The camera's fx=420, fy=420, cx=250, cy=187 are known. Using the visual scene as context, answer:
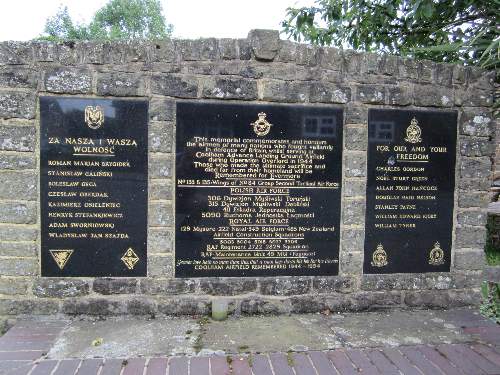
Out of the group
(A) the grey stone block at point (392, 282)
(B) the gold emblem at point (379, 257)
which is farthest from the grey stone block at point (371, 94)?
(A) the grey stone block at point (392, 282)

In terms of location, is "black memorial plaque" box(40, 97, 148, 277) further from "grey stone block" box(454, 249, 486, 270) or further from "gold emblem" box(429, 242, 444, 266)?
"grey stone block" box(454, 249, 486, 270)

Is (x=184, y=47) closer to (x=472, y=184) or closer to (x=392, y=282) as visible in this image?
(x=392, y=282)

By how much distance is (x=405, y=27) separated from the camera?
5336 mm

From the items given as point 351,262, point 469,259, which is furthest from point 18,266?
point 469,259

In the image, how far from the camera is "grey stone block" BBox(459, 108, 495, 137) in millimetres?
3811

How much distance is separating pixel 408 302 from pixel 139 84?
3017mm

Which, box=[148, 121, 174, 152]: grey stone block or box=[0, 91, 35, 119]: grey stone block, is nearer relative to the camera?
box=[0, 91, 35, 119]: grey stone block

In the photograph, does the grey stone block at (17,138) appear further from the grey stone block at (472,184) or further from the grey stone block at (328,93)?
the grey stone block at (472,184)

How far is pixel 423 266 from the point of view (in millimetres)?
3836

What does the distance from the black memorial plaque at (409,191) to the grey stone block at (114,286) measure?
6.68ft

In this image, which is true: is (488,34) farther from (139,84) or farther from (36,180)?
(36,180)

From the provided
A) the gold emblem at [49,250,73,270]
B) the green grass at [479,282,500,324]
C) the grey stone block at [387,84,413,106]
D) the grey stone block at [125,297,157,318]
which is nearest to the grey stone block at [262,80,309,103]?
the grey stone block at [387,84,413,106]

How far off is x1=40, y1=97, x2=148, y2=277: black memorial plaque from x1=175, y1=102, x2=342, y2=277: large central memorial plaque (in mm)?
343

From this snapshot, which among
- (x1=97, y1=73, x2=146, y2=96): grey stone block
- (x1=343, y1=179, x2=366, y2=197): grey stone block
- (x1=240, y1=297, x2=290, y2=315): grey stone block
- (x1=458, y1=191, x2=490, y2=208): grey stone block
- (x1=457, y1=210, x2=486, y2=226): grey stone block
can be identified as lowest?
(x1=240, y1=297, x2=290, y2=315): grey stone block
